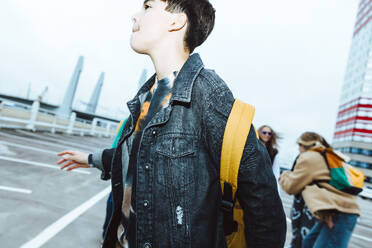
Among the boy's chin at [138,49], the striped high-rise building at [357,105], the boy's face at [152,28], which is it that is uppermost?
the striped high-rise building at [357,105]

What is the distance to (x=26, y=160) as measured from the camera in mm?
5422

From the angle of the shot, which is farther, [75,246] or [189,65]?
[75,246]

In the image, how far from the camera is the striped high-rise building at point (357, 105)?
146 feet

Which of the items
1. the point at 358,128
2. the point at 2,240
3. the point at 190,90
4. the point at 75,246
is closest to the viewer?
the point at 190,90

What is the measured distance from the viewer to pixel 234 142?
929mm

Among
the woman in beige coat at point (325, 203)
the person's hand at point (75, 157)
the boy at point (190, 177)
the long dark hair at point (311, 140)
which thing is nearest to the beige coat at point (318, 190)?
the woman in beige coat at point (325, 203)

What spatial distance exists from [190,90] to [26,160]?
19.8ft

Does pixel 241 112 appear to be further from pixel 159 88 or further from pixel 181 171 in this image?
pixel 159 88

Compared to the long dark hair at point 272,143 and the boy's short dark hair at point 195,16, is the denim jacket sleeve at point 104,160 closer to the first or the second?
the boy's short dark hair at point 195,16

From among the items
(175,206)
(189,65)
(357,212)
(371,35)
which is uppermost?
(371,35)

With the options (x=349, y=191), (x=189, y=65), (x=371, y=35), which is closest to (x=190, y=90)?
(x=189, y=65)

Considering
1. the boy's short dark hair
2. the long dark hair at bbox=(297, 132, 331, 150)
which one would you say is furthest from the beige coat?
the boy's short dark hair

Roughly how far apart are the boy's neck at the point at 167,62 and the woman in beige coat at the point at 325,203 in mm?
1955

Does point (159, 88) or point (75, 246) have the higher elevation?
point (159, 88)
